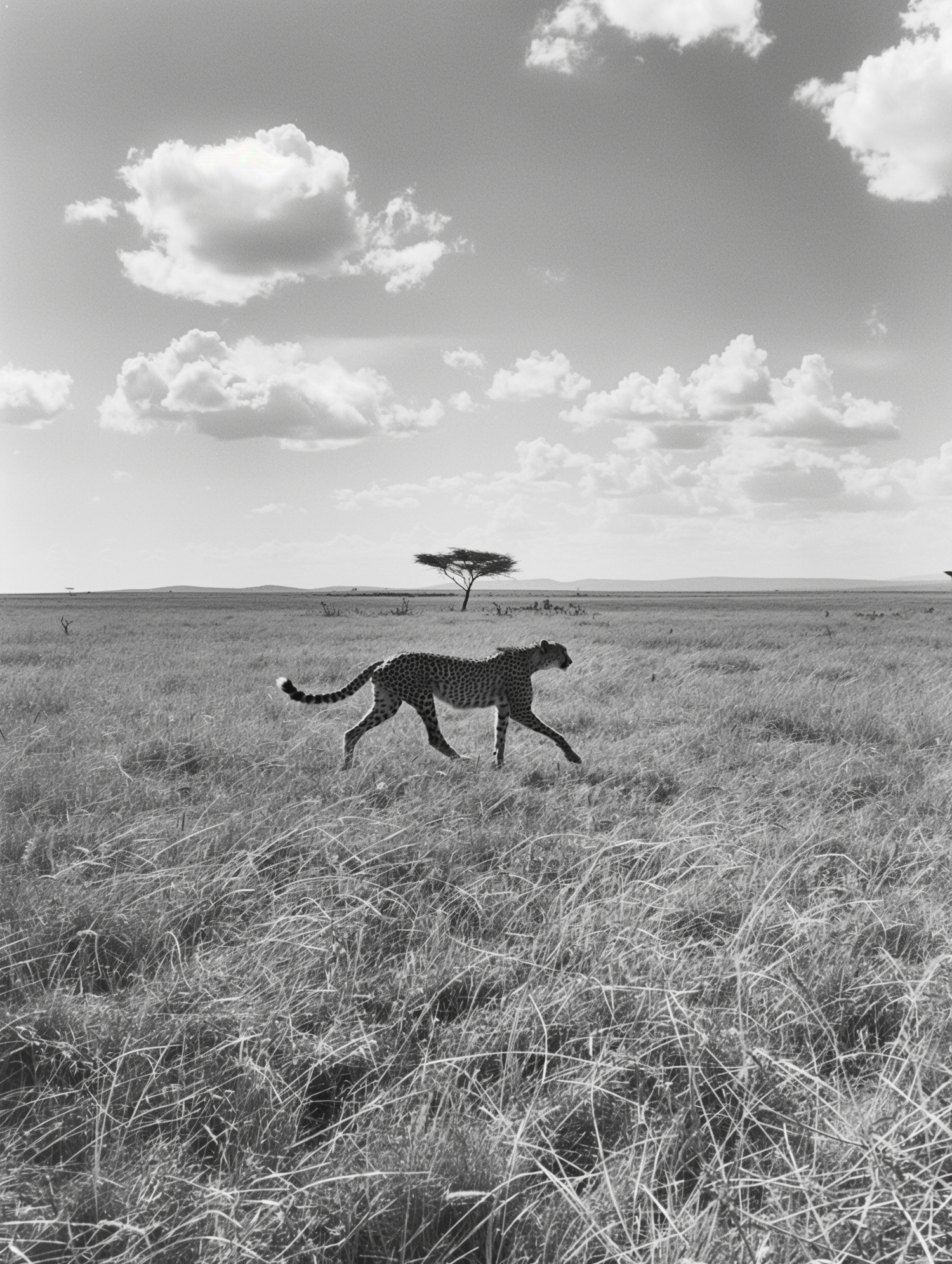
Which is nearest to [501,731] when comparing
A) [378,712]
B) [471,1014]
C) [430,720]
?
[430,720]

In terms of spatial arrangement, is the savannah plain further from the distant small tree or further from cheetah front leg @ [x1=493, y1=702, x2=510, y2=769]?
the distant small tree

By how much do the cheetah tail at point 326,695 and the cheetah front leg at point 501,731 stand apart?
1.24 meters

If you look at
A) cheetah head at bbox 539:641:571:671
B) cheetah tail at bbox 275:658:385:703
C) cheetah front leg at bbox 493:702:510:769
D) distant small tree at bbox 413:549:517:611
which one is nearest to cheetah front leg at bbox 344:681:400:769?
cheetah tail at bbox 275:658:385:703

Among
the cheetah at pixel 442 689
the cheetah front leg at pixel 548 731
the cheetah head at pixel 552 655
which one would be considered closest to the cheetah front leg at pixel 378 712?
the cheetah at pixel 442 689

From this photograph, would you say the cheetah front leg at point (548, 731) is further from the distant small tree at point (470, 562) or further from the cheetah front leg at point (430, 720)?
the distant small tree at point (470, 562)

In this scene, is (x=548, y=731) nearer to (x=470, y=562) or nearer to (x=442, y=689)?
(x=442, y=689)

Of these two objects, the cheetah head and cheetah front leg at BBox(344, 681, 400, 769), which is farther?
the cheetah head

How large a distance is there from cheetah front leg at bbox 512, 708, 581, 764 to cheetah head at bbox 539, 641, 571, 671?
2.21 ft

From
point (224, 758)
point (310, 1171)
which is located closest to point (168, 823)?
point (224, 758)

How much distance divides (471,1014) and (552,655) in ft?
18.8

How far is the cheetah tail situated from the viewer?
23.3ft

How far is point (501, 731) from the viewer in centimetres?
746

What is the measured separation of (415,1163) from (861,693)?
971cm

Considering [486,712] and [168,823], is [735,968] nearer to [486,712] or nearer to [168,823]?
[168,823]
